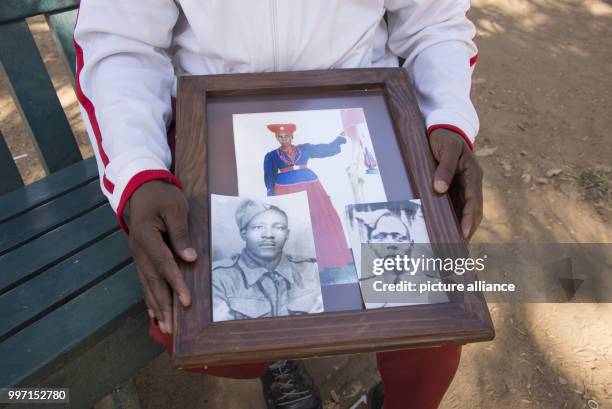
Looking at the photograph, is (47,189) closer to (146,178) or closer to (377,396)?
(146,178)

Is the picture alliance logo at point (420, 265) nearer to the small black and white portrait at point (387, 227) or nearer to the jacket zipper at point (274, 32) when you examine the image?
the small black and white portrait at point (387, 227)

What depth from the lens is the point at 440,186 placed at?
3.05 feet

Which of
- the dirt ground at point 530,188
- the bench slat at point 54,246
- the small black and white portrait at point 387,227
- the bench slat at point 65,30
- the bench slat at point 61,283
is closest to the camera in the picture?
the small black and white portrait at point 387,227

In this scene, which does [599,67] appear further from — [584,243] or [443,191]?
[443,191]

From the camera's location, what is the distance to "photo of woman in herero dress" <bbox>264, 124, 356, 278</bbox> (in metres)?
0.84

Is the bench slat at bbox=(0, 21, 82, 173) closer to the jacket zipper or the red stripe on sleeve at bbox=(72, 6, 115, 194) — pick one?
the red stripe on sleeve at bbox=(72, 6, 115, 194)

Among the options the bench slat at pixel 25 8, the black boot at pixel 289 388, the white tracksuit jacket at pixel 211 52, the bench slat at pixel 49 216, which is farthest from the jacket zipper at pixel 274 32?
the black boot at pixel 289 388

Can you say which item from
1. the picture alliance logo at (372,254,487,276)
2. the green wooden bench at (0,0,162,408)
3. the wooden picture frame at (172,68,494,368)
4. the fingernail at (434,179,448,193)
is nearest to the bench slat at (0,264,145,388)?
the green wooden bench at (0,0,162,408)

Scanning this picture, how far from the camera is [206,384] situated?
1.67 meters

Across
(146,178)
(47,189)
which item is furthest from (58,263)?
(146,178)

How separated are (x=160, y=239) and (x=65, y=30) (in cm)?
102

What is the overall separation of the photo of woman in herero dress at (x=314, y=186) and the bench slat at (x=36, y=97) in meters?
0.86

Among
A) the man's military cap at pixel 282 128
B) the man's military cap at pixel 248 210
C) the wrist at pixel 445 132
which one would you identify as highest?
the man's military cap at pixel 282 128

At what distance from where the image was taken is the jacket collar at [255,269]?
0.81 meters
